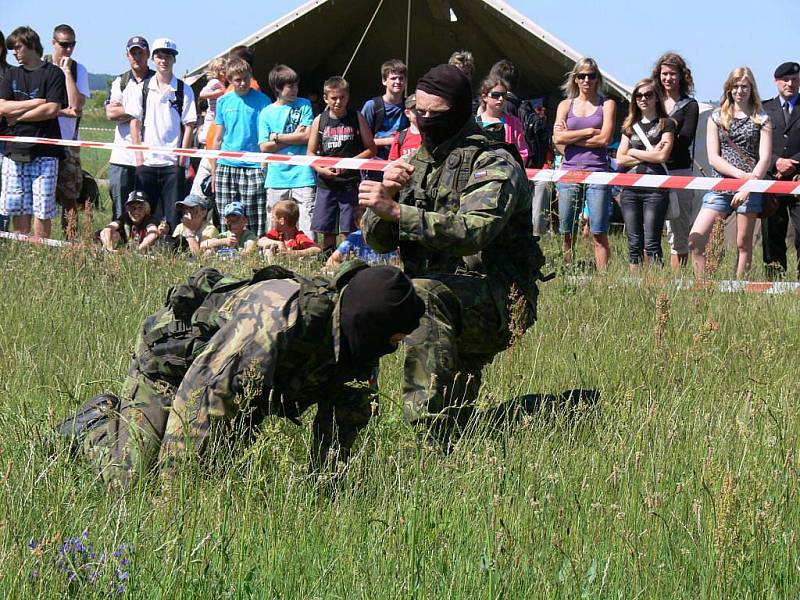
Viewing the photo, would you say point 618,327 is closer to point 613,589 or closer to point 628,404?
point 628,404

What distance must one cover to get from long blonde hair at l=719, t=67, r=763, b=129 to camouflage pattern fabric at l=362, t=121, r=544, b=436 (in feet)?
15.1

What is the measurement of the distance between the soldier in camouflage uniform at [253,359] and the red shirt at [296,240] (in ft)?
16.0

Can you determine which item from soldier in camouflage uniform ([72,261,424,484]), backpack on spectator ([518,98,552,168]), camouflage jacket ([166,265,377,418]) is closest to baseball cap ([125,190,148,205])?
backpack on spectator ([518,98,552,168])

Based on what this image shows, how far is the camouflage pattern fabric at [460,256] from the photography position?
4941 mm

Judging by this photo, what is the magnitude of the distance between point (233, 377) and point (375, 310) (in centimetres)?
57

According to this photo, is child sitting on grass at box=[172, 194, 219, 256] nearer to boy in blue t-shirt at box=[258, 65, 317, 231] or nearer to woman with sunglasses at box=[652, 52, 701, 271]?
boy in blue t-shirt at box=[258, 65, 317, 231]

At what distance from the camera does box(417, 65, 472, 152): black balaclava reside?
207 inches

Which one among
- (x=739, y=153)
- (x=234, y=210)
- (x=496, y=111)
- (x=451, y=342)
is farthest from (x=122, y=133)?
(x=451, y=342)

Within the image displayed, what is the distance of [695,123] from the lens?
970 centimetres

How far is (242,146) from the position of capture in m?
11.0

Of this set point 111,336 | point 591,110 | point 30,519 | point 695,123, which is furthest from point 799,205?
point 30,519

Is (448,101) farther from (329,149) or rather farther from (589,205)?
(329,149)

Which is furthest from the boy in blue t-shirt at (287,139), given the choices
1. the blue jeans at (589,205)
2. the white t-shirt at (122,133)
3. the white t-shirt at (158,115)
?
the blue jeans at (589,205)

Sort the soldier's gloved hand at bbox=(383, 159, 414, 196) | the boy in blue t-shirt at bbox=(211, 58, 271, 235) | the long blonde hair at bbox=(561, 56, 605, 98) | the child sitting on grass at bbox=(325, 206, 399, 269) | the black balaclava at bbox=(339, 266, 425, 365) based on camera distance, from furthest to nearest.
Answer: the boy in blue t-shirt at bbox=(211, 58, 271, 235) < the long blonde hair at bbox=(561, 56, 605, 98) < the child sitting on grass at bbox=(325, 206, 399, 269) < the soldier's gloved hand at bbox=(383, 159, 414, 196) < the black balaclava at bbox=(339, 266, 425, 365)
